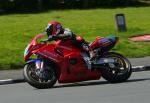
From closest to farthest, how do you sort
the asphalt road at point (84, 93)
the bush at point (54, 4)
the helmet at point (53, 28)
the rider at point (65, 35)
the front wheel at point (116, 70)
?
the asphalt road at point (84, 93) → the rider at point (65, 35) → the helmet at point (53, 28) → the front wheel at point (116, 70) → the bush at point (54, 4)

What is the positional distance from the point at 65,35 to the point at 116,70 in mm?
1395

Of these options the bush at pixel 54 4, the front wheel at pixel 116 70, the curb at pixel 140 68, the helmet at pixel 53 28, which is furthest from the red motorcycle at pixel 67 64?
the bush at pixel 54 4

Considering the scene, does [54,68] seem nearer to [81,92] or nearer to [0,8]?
[81,92]

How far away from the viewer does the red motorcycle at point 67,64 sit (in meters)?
12.6

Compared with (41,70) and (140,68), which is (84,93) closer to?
(41,70)

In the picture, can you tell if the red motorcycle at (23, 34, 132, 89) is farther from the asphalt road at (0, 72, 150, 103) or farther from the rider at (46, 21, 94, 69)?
the asphalt road at (0, 72, 150, 103)

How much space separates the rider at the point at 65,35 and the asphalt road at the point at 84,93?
0.69m

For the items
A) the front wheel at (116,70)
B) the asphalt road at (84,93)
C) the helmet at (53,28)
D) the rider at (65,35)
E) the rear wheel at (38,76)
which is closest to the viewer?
the asphalt road at (84,93)

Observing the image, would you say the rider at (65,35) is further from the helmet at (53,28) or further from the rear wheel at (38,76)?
the rear wheel at (38,76)

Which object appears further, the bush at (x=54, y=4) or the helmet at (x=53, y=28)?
the bush at (x=54, y=4)

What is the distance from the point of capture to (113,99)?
10.6 m

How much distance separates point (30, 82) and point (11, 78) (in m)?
2.10

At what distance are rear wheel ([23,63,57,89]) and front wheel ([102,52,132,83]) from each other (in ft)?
3.88

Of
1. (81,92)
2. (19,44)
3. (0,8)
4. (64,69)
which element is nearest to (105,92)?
(81,92)
